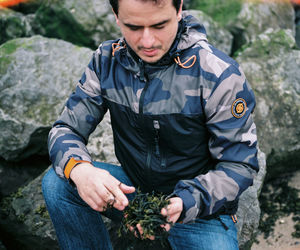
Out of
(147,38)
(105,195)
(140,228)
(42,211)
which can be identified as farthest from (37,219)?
(147,38)

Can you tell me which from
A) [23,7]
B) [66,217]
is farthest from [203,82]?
[23,7]

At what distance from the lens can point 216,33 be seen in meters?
6.30

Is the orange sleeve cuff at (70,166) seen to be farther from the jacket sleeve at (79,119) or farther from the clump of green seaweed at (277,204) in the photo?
the clump of green seaweed at (277,204)

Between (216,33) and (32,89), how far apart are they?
332cm

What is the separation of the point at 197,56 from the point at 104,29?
3594mm

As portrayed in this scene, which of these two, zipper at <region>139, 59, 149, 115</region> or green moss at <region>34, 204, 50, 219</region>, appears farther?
green moss at <region>34, 204, 50, 219</region>

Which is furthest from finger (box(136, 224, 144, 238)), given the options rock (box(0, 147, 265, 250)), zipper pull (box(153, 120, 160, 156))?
rock (box(0, 147, 265, 250))

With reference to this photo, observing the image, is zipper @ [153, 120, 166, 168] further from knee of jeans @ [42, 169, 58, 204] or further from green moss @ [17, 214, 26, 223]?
green moss @ [17, 214, 26, 223]

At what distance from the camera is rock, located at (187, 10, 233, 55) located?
6.17m

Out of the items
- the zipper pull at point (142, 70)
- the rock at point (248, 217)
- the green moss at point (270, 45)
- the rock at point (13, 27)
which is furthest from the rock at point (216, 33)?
the zipper pull at point (142, 70)

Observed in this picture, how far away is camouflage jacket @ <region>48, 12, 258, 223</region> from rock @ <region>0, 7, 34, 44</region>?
3.83m

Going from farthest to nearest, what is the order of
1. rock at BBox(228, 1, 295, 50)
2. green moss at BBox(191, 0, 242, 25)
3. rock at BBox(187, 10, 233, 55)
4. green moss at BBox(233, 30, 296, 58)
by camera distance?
green moss at BBox(191, 0, 242, 25) < rock at BBox(228, 1, 295, 50) < rock at BBox(187, 10, 233, 55) < green moss at BBox(233, 30, 296, 58)

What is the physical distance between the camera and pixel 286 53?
5102 mm

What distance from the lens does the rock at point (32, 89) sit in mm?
4410
